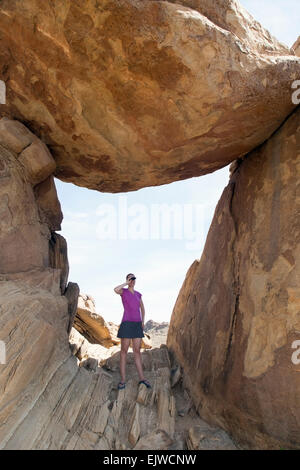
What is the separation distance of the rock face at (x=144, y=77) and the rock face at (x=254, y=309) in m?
0.91

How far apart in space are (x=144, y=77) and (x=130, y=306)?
3772mm

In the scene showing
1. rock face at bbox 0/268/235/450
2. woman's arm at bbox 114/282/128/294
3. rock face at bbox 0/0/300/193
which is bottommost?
rock face at bbox 0/268/235/450

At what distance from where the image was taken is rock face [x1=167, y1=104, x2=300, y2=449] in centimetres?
385

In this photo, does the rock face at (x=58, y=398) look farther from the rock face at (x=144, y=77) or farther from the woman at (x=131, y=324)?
the rock face at (x=144, y=77)

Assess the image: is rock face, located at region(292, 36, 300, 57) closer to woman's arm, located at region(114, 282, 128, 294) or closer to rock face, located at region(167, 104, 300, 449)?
rock face, located at region(167, 104, 300, 449)

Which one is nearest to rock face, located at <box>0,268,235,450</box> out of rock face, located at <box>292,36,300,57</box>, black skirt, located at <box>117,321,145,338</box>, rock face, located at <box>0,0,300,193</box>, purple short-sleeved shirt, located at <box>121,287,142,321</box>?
black skirt, located at <box>117,321,145,338</box>

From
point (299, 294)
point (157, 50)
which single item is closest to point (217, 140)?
point (157, 50)

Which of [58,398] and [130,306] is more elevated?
[130,306]

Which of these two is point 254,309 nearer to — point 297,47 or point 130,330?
point 130,330

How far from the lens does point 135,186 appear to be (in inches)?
266

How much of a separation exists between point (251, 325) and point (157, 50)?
4141 millimetres

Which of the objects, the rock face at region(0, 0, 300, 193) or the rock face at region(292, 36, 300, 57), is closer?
the rock face at region(0, 0, 300, 193)

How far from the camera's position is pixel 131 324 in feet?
17.3

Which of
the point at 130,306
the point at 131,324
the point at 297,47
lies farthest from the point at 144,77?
the point at 131,324
